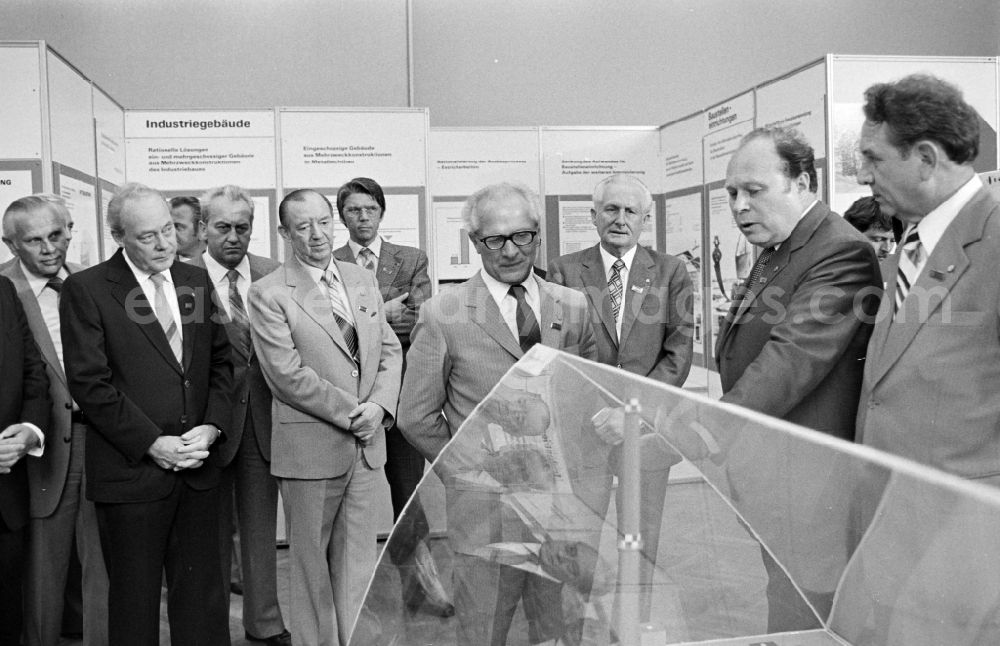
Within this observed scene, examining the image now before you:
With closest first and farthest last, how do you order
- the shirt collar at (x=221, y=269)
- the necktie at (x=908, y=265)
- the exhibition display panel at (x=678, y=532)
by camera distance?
the exhibition display panel at (x=678, y=532) → the necktie at (x=908, y=265) → the shirt collar at (x=221, y=269)

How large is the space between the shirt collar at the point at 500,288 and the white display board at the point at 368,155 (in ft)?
9.34

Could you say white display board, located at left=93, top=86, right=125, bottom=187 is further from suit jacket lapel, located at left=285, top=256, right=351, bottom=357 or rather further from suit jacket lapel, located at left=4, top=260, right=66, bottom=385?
suit jacket lapel, located at left=285, top=256, right=351, bottom=357

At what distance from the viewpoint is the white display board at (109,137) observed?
15.6ft

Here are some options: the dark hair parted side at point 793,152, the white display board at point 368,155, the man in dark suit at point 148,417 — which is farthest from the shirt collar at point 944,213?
the white display board at point 368,155

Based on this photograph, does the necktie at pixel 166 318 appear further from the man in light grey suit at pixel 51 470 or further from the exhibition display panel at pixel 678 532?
the exhibition display panel at pixel 678 532

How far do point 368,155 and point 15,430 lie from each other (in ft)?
9.32

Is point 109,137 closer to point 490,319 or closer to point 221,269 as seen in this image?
point 221,269

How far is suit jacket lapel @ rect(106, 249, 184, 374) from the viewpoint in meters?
2.76

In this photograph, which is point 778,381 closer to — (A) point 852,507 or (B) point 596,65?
(A) point 852,507

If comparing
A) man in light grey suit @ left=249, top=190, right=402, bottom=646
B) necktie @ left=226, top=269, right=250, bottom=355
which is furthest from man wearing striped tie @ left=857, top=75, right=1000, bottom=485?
necktie @ left=226, top=269, right=250, bottom=355

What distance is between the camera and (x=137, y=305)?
2.77 m

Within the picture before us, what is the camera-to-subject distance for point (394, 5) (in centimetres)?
735

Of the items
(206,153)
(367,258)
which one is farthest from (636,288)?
(206,153)

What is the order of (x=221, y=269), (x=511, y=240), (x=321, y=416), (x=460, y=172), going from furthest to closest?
(x=460, y=172), (x=221, y=269), (x=321, y=416), (x=511, y=240)
